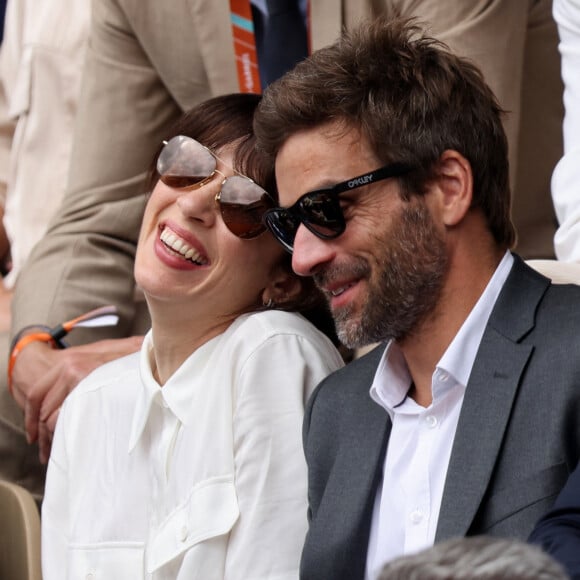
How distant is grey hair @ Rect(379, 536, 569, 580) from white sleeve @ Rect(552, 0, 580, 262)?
1.38 meters

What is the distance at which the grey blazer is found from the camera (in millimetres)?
1512

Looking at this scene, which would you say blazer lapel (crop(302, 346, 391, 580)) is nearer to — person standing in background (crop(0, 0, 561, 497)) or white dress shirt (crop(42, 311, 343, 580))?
white dress shirt (crop(42, 311, 343, 580))

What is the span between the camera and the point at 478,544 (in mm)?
792

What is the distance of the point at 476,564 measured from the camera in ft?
2.53

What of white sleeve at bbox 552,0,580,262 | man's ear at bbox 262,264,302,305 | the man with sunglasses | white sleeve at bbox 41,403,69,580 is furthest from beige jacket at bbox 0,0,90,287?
the man with sunglasses

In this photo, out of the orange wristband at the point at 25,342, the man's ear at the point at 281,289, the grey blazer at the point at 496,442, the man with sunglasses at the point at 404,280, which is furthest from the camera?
the orange wristband at the point at 25,342

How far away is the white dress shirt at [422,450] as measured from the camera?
163cm

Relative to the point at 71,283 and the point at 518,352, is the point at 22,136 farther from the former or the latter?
the point at 518,352

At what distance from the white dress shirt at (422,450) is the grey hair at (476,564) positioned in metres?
0.82

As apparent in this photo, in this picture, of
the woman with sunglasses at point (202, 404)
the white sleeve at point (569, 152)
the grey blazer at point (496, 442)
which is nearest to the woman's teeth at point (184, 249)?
the woman with sunglasses at point (202, 404)

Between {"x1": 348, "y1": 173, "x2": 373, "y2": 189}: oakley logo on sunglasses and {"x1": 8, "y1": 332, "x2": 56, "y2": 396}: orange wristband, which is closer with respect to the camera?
{"x1": 348, "y1": 173, "x2": 373, "y2": 189}: oakley logo on sunglasses

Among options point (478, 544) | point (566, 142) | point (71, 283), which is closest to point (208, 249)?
point (566, 142)

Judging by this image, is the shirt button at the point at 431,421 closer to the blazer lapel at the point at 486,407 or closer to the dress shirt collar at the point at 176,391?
the blazer lapel at the point at 486,407

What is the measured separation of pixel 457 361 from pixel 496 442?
15 centimetres
